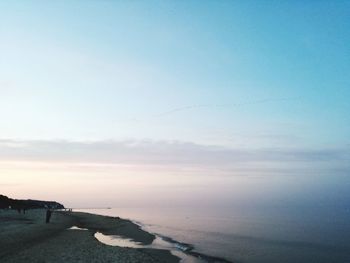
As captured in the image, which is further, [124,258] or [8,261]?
[124,258]

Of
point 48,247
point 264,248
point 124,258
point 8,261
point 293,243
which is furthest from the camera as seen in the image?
point 293,243

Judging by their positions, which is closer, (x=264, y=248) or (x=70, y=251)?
(x=70, y=251)

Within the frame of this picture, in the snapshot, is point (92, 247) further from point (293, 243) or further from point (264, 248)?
point (293, 243)

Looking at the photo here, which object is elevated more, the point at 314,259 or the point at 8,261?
the point at 8,261

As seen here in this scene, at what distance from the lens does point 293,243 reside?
180 ft

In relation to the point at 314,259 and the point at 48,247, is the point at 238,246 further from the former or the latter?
the point at 48,247

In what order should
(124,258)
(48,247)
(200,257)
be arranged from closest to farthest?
1. (124,258)
2. (48,247)
3. (200,257)

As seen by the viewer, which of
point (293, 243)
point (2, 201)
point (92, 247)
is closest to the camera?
point (92, 247)

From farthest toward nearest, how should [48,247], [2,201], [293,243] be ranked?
1. [2,201]
2. [293,243]
3. [48,247]

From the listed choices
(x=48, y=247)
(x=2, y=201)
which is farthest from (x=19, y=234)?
(x=2, y=201)

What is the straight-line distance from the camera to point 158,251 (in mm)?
38844

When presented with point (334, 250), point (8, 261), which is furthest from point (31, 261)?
point (334, 250)

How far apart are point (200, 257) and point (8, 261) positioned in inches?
824

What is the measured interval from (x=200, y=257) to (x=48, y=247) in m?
16.2
